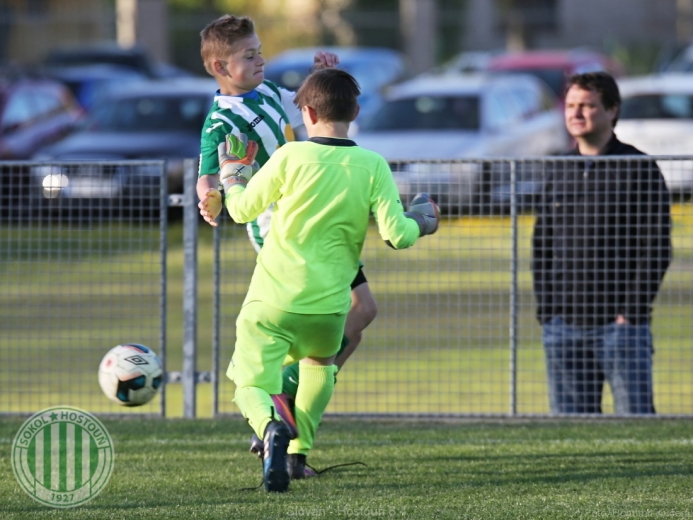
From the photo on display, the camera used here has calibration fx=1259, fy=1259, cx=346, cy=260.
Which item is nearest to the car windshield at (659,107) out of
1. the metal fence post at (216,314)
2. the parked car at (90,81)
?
the parked car at (90,81)

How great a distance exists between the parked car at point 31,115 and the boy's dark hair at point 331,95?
506 inches

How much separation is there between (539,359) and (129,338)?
11.0 ft

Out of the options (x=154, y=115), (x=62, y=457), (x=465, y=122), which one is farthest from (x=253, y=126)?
(x=154, y=115)

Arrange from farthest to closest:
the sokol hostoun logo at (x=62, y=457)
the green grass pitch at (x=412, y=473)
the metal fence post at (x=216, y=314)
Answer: the metal fence post at (x=216, y=314) → the sokol hostoun logo at (x=62, y=457) → the green grass pitch at (x=412, y=473)

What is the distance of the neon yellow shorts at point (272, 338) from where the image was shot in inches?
204

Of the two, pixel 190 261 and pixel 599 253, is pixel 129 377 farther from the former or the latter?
pixel 599 253

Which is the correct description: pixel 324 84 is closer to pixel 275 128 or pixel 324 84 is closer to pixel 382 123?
pixel 275 128

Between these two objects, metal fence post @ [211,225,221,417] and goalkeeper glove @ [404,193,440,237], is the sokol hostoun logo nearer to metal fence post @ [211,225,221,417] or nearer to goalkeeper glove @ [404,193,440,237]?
metal fence post @ [211,225,221,417]

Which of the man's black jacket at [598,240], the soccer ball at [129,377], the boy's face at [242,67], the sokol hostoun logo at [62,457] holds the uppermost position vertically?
the boy's face at [242,67]

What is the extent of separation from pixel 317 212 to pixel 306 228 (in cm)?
8

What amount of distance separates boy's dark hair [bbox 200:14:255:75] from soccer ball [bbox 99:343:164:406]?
1.53 m

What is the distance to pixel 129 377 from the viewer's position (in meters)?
6.18

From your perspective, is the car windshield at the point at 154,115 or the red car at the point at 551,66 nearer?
the car windshield at the point at 154,115

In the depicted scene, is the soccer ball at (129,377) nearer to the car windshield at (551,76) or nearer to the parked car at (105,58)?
the car windshield at (551,76)
